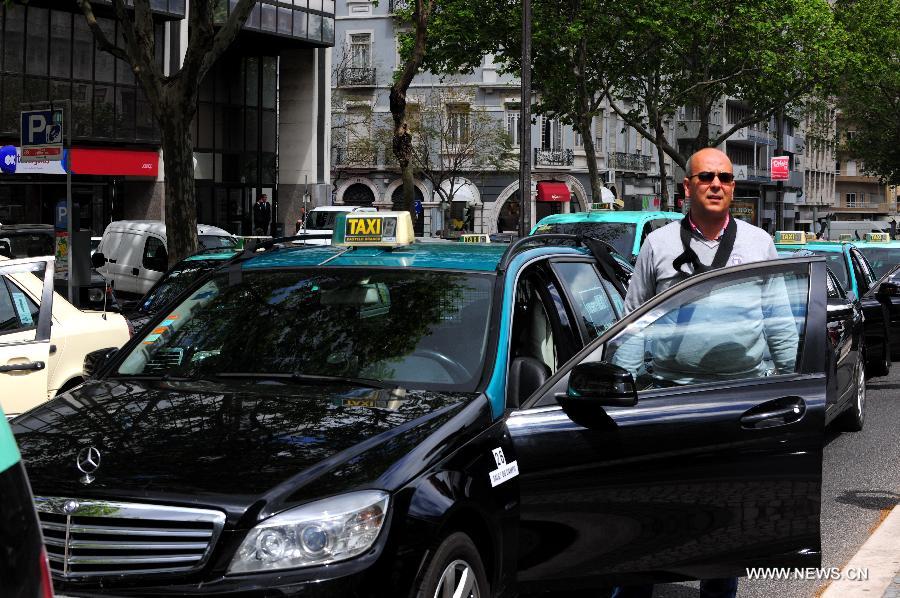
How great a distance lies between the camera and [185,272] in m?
14.1

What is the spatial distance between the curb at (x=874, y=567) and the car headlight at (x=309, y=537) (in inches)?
118

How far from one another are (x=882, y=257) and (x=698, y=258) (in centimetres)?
1503

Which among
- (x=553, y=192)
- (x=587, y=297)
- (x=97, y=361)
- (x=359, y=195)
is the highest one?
(x=553, y=192)

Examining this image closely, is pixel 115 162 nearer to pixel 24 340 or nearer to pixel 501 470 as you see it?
pixel 24 340

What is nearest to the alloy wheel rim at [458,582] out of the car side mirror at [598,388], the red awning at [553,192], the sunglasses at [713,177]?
the car side mirror at [598,388]

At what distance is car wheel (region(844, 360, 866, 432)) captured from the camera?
11.5 metres

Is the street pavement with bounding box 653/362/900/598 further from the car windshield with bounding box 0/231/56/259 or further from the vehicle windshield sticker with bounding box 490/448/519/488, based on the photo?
the car windshield with bounding box 0/231/56/259

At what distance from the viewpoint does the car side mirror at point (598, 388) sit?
434 centimetres

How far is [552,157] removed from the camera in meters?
62.4

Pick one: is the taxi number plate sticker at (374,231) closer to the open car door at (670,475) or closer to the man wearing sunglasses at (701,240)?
the man wearing sunglasses at (701,240)

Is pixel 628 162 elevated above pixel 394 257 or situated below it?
Result: above

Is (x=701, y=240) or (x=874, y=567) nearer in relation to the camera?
(x=701, y=240)

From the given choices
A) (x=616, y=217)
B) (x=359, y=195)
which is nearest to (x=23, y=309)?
(x=616, y=217)

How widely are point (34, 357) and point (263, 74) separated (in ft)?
131
